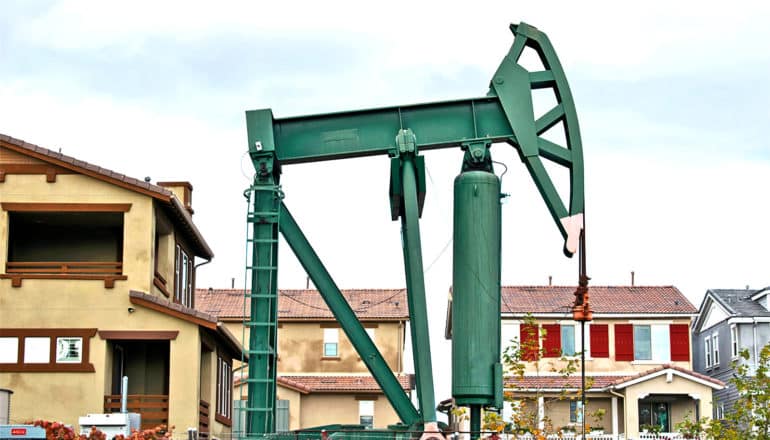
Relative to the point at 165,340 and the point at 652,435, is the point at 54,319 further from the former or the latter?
the point at 652,435

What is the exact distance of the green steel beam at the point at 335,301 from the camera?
23.8 metres

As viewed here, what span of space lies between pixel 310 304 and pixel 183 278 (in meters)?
19.3

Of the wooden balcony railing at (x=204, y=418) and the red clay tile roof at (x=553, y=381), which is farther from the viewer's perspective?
the red clay tile roof at (x=553, y=381)

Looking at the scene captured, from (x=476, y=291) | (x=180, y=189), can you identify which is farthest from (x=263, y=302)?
(x=180, y=189)

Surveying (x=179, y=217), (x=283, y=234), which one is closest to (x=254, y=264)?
(x=283, y=234)

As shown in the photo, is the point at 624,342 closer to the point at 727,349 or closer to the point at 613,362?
the point at 613,362

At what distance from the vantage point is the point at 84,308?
30.0 meters

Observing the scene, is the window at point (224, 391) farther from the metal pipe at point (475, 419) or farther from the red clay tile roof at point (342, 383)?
the metal pipe at point (475, 419)

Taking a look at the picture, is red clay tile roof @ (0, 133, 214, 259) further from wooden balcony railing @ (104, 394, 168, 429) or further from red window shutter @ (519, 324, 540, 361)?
red window shutter @ (519, 324, 540, 361)

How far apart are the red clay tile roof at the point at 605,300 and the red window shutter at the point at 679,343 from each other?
70 cm

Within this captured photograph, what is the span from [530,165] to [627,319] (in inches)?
1128

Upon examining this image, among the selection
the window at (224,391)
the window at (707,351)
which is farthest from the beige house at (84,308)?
the window at (707,351)

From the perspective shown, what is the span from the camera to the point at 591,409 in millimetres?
49219

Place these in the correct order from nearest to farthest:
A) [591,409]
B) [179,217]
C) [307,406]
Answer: [179,217], [591,409], [307,406]
